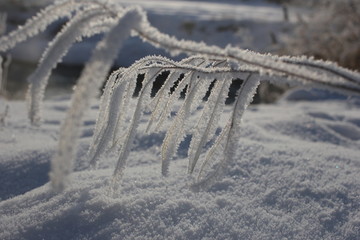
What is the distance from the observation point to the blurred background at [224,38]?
21.6 ft

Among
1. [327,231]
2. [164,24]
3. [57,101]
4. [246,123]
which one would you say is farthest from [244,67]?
[164,24]

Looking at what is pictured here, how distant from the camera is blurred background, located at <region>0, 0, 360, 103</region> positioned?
21.6ft

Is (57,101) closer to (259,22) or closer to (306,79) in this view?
(306,79)

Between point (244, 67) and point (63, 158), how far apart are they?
1.47 feet

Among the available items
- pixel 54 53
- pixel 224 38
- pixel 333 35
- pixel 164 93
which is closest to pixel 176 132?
pixel 164 93

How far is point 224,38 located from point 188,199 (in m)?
11.6

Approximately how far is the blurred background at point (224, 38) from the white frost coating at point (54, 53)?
2.24 metres

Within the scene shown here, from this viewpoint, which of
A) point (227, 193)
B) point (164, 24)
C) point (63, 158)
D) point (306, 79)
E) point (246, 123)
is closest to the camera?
point (63, 158)

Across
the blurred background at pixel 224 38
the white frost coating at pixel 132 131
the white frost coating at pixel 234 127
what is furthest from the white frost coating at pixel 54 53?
the blurred background at pixel 224 38

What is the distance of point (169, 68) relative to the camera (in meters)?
0.92

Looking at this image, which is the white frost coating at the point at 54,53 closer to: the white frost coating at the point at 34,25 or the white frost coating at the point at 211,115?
the white frost coating at the point at 34,25

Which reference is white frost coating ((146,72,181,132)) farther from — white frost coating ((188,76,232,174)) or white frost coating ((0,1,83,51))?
white frost coating ((0,1,83,51))

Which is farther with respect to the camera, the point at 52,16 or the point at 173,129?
the point at 173,129

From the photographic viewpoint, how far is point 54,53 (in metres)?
0.67
